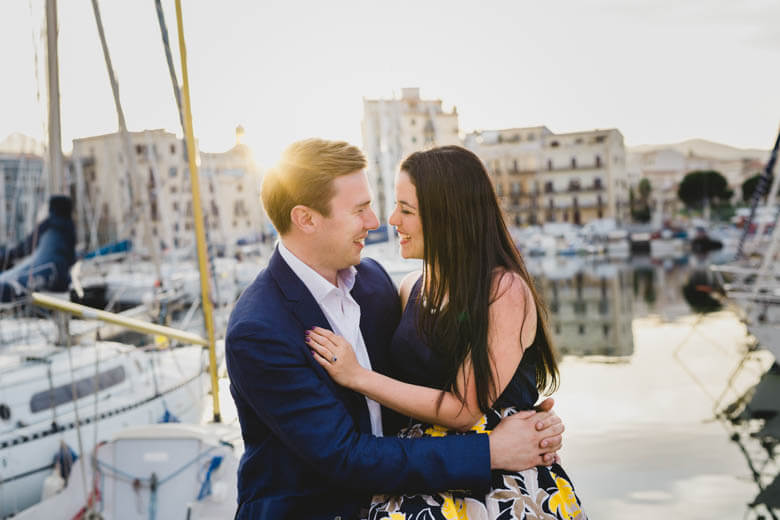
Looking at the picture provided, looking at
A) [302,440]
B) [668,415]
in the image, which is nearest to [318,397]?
[302,440]

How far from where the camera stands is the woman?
1.89m

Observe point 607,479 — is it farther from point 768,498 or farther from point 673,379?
point 673,379

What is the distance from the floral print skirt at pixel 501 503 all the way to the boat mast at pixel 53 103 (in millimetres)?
5881

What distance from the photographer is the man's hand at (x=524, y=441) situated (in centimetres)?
188

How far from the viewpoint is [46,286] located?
260 inches

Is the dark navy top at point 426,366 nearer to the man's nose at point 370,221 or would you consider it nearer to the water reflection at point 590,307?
the man's nose at point 370,221

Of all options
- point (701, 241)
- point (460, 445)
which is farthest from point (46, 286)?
point (701, 241)

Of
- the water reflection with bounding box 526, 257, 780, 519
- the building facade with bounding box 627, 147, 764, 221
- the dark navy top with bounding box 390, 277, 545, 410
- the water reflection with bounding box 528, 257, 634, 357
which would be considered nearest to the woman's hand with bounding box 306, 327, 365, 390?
the dark navy top with bounding box 390, 277, 545, 410

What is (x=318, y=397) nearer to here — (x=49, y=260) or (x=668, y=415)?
(x=49, y=260)

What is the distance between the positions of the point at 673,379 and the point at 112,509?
1081 cm

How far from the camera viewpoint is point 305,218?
2064mm

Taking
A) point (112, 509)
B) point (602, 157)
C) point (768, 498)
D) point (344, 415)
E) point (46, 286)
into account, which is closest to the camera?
point (344, 415)

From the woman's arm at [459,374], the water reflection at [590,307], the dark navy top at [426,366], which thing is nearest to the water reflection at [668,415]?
the water reflection at [590,307]

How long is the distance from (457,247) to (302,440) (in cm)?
73
